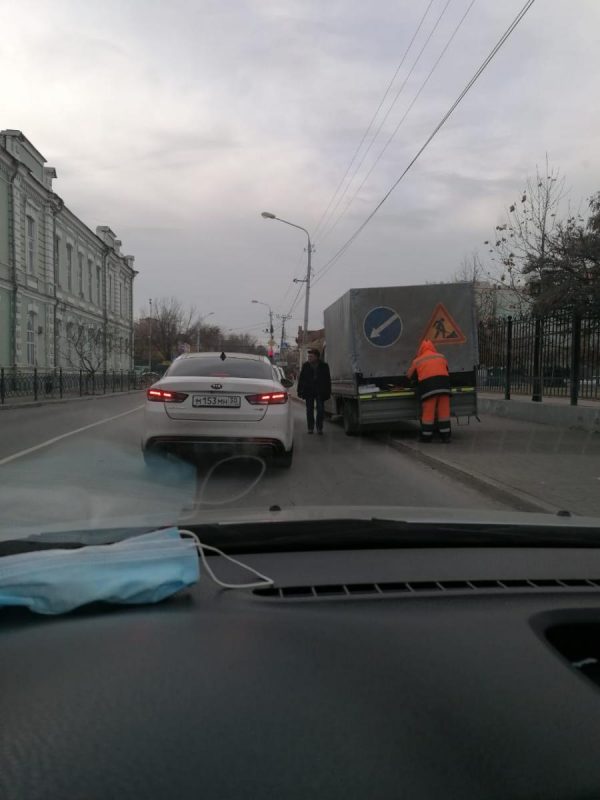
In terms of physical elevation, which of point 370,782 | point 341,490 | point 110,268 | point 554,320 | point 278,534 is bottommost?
point 341,490

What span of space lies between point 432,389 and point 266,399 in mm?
4221

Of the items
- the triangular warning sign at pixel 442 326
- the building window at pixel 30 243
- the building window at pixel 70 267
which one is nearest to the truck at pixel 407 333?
the triangular warning sign at pixel 442 326

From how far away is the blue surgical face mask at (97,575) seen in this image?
6.61 ft

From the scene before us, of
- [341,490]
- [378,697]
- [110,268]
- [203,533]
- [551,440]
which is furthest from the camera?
[110,268]

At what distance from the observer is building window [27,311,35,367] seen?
114 feet

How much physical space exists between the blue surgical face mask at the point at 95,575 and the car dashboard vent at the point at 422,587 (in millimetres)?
311

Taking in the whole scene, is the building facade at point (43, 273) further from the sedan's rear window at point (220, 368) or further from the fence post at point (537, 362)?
the sedan's rear window at point (220, 368)

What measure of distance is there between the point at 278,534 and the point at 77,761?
4.57 ft

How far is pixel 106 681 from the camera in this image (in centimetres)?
174

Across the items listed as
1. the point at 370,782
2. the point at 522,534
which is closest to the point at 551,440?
the point at 522,534

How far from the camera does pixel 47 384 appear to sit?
3141cm

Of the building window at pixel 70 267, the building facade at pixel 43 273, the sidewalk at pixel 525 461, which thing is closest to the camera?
the sidewalk at pixel 525 461

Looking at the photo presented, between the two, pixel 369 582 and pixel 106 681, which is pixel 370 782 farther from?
pixel 369 582

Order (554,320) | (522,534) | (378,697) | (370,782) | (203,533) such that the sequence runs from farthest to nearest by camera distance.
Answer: (554,320) < (522,534) < (203,533) < (378,697) < (370,782)
